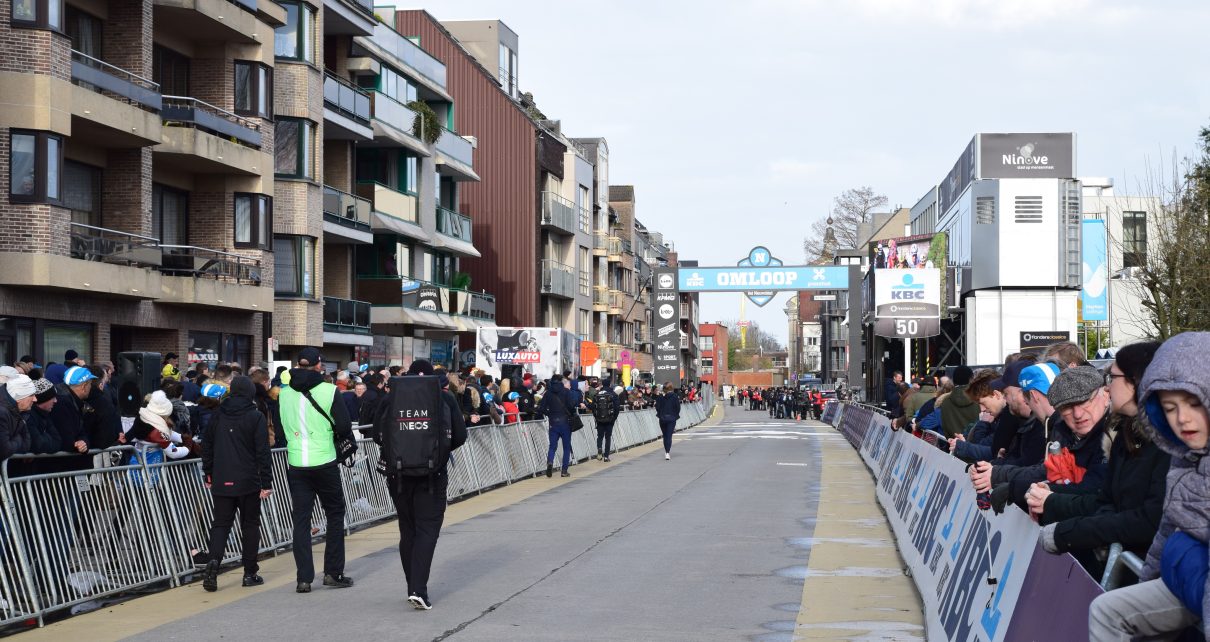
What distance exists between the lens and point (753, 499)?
2008cm

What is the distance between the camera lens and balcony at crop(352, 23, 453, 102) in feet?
140

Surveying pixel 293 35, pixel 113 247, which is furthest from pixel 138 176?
pixel 293 35

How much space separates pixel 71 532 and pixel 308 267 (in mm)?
26453

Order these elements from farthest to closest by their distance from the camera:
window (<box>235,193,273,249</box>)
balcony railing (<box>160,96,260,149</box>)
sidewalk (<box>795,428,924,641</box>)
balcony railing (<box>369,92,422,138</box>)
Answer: balcony railing (<box>369,92,422,138</box>) < window (<box>235,193,273,249</box>) < balcony railing (<box>160,96,260,149</box>) < sidewalk (<box>795,428,924,641</box>)

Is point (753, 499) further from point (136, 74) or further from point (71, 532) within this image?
point (136, 74)

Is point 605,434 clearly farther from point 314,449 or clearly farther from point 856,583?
point 314,449

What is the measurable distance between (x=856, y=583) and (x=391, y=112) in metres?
34.1

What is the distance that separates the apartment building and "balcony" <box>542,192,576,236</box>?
31.3m

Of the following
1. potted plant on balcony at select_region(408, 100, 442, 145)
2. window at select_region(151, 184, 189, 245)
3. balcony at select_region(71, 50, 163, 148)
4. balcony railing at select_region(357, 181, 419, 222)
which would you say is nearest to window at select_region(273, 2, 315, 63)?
window at select_region(151, 184, 189, 245)

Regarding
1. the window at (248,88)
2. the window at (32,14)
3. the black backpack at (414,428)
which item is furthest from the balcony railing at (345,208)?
the black backpack at (414,428)

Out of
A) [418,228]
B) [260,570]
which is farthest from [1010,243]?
[260,570]

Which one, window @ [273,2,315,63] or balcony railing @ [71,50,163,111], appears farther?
window @ [273,2,315,63]

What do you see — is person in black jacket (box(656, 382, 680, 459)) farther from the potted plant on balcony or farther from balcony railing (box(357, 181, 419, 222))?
the potted plant on balcony

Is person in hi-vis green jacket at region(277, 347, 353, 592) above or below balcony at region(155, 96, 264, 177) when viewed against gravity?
below
